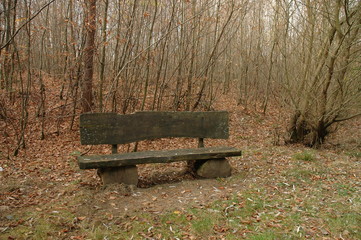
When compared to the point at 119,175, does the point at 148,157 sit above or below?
above

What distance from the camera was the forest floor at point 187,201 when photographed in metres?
2.92

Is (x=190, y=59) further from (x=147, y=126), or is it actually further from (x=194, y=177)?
(x=194, y=177)

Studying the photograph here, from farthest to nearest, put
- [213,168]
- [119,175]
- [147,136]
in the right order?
[147,136], [213,168], [119,175]

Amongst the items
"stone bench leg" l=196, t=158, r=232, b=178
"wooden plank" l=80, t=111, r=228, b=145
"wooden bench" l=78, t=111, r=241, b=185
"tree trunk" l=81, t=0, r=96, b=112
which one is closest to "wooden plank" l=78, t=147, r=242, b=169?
"wooden bench" l=78, t=111, r=241, b=185

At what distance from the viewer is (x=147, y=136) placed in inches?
192

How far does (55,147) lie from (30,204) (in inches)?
144

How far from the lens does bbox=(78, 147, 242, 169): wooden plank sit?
3.94 m

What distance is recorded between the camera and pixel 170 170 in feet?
17.7

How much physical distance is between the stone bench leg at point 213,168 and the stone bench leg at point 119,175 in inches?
44.7

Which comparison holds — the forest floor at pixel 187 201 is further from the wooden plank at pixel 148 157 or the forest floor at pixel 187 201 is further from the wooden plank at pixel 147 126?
the wooden plank at pixel 147 126

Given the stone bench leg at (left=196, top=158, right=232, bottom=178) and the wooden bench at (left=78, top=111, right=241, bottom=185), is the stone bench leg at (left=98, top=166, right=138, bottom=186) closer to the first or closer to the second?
the wooden bench at (left=78, top=111, right=241, bottom=185)

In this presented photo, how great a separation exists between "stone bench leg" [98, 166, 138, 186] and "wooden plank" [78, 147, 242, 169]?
134mm

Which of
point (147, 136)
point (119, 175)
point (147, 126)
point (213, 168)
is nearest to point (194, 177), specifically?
point (213, 168)

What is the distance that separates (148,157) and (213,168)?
116 cm
